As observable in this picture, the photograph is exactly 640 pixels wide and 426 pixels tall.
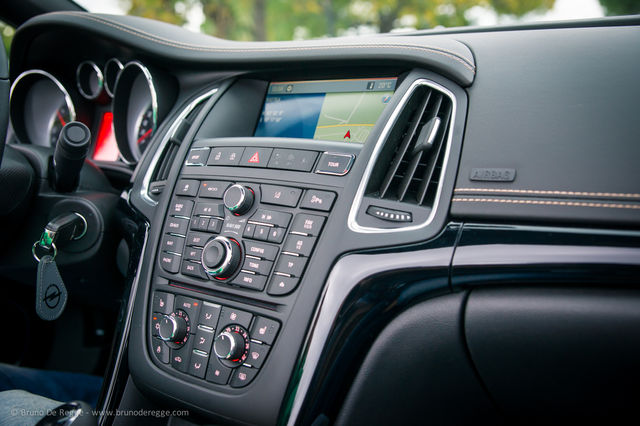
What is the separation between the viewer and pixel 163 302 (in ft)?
4.88

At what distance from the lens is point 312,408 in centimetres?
123

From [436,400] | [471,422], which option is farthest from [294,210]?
[471,422]

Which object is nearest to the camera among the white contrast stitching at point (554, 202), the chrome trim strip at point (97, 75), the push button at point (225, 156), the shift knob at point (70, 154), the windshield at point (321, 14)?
the white contrast stitching at point (554, 202)

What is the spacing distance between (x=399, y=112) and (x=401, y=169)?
165 mm

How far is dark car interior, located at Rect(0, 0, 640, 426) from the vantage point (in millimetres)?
1150

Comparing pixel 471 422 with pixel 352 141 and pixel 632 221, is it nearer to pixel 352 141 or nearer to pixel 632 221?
pixel 632 221

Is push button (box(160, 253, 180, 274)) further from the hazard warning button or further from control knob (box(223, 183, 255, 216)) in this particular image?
the hazard warning button

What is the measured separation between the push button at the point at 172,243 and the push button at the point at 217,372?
0.37m

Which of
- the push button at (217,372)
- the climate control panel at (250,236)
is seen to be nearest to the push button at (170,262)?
the climate control panel at (250,236)

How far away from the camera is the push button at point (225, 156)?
1542mm

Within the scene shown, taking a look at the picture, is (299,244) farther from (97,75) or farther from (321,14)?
(321,14)

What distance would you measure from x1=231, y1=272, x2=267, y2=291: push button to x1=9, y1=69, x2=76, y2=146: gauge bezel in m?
1.63

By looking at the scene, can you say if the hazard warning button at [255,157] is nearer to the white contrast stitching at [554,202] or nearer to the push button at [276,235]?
the push button at [276,235]

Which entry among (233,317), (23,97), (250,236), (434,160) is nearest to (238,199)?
(250,236)
